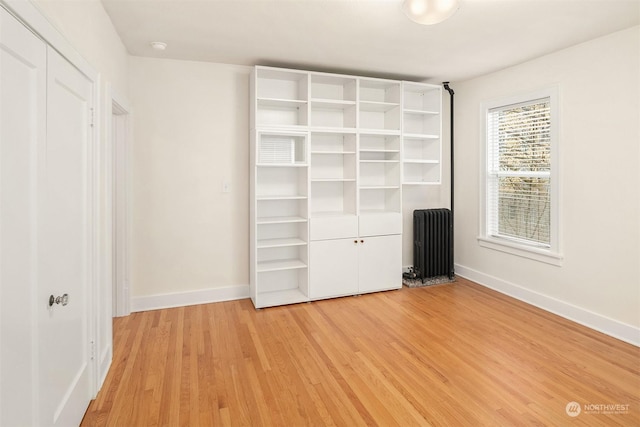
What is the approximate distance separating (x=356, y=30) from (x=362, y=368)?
2.70m

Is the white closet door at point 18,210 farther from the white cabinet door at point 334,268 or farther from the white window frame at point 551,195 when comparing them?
the white window frame at point 551,195

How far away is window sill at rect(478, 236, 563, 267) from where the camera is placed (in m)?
3.78

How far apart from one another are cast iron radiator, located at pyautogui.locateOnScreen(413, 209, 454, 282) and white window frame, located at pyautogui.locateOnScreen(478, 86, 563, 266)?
0.41m

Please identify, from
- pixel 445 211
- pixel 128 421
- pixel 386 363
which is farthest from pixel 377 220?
pixel 128 421

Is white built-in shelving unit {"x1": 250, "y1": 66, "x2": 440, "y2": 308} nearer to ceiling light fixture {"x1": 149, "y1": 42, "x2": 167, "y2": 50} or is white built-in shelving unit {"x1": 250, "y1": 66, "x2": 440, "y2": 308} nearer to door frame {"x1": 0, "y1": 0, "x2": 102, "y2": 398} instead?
ceiling light fixture {"x1": 149, "y1": 42, "x2": 167, "y2": 50}

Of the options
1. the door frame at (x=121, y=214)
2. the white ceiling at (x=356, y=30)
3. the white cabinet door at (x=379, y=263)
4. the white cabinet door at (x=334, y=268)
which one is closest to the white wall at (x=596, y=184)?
the white ceiling at (x=356, y=30)

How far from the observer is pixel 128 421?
2.12 m

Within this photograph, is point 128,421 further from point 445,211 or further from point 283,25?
point 445,211

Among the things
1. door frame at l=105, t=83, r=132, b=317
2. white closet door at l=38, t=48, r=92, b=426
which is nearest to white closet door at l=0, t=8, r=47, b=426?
white closet door at l=38, t=48, r=92, b=426

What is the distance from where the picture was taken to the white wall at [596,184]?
10.2ft

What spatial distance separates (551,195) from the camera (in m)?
3.79

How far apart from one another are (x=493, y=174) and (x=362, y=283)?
2084mm

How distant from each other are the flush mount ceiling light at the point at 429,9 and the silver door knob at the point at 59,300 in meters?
2.56

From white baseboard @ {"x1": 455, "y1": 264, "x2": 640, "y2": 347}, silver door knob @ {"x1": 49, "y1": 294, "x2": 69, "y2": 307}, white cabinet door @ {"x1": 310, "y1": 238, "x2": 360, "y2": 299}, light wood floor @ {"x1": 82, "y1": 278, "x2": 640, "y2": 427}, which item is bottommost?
light wood floor @ {"x1": 82, "y1": 278, "x2": 640, "y2": 427}
